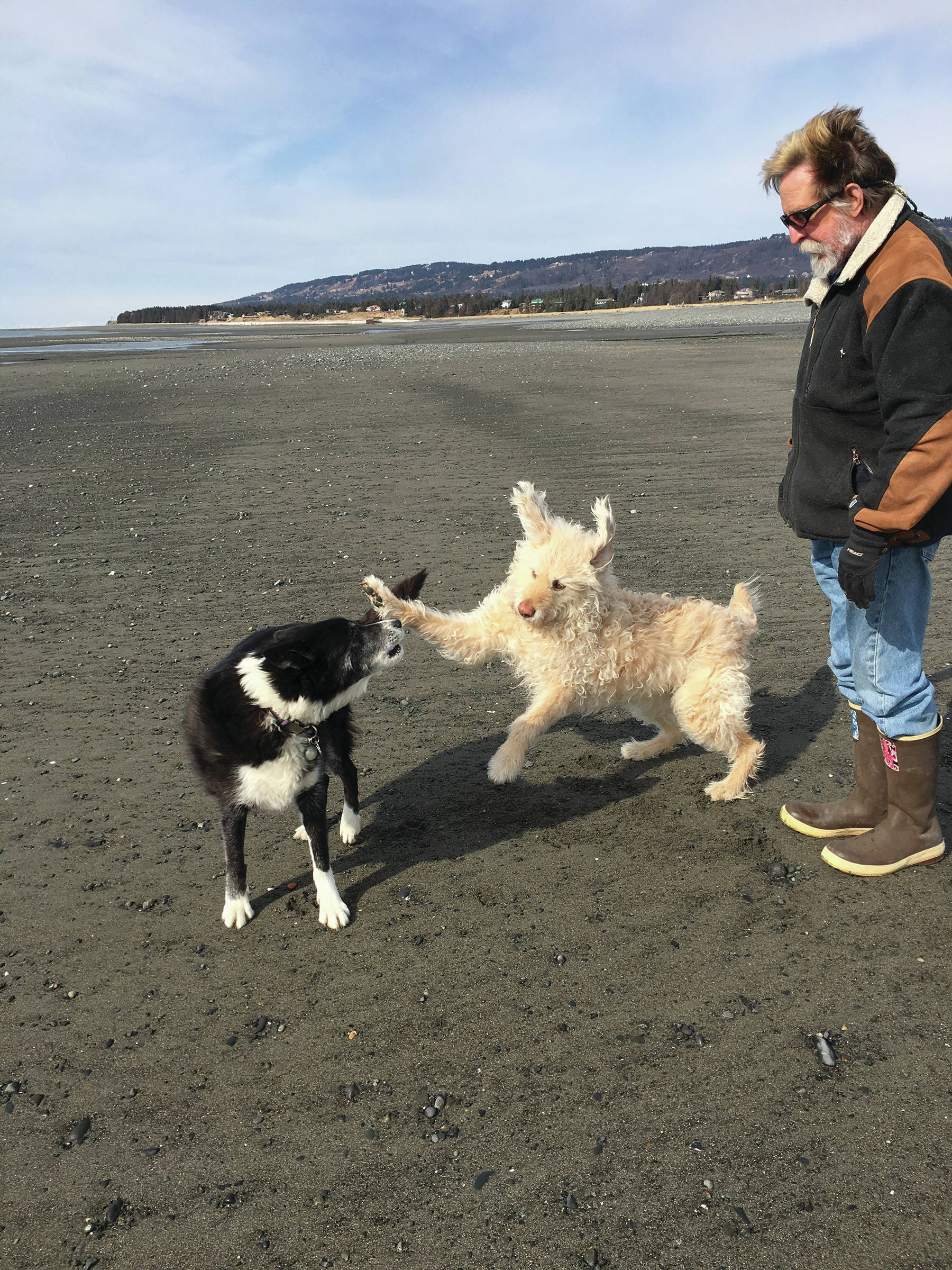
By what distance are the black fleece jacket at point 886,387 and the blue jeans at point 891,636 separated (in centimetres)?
Result: 21

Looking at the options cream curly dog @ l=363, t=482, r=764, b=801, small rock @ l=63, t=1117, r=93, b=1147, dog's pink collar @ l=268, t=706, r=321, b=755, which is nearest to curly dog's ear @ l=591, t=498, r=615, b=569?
cream curly dog @ l=363, t=482, r=764, b=801

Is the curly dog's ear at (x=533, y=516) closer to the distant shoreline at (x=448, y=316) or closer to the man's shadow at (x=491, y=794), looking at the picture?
the man's shadow at (x=491, y=794)

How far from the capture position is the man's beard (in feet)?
11.1

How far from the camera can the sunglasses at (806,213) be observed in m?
3.28

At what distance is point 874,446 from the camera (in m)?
3.52

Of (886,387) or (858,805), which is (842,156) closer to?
(886,387)

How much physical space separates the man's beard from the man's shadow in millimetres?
2900

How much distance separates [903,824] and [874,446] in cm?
186

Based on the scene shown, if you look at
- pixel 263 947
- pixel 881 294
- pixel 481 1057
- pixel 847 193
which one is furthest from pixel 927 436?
pixel 263 947

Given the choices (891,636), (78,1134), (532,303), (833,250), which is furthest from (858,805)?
(532,303)

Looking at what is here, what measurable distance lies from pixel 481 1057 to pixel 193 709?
80.6 inches

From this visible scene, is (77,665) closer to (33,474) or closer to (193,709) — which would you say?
(193,709)

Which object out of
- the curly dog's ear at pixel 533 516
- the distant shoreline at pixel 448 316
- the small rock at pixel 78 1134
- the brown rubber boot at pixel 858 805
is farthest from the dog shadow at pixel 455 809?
the distant shoreline at pixel 448 316

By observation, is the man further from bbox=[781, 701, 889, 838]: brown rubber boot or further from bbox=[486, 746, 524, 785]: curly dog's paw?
bbox=[486, 746, 524, 785]: curly dog's paw
